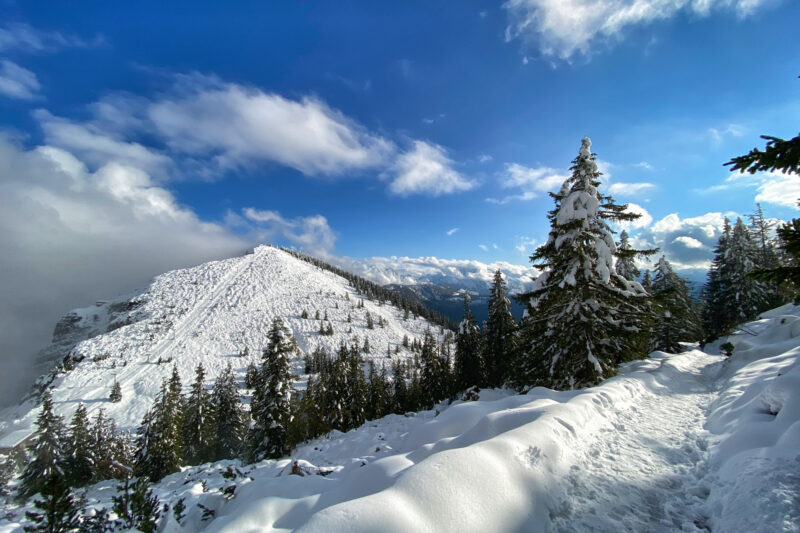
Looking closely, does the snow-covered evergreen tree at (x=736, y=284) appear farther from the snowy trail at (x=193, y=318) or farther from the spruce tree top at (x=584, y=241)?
the snowy trail at (x=193, y=318)

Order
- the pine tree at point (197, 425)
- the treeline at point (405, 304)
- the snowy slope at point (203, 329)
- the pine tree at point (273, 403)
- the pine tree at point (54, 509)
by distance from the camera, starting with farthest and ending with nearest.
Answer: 1. the treeline at point (405, 304)
2. the snowy slope at point (203, 329)
3. the pine tree at point (197, 425)
4. the pine tree at point (273, 403)
5. the pine tree at point (54, 509)

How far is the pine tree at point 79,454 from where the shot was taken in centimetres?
2875

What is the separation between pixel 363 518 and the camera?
3.31m

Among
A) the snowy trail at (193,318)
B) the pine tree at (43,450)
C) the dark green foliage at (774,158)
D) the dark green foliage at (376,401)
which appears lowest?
the dark green foliage at (376,401)

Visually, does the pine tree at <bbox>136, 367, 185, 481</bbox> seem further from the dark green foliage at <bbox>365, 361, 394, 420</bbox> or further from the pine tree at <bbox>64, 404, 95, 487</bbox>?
the dark green foliage at <bbox>365, 361, 394, 420</bbox>

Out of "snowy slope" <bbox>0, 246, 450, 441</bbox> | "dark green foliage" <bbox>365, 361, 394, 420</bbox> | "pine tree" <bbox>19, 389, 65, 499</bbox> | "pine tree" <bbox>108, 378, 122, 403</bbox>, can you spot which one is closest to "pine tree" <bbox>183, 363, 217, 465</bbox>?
"pine tree" <bbox>19, 389, 65, 499</bbox>

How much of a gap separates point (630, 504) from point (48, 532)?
29.6ft

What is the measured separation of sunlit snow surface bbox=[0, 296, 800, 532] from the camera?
3479 millimetres

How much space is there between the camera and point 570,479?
473 centimetres

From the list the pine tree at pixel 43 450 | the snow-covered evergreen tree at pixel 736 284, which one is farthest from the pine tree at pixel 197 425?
the snow-covered evergreen tree at pixel 736 284

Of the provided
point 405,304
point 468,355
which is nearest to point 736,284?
point 468,355

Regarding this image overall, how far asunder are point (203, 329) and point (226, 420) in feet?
321

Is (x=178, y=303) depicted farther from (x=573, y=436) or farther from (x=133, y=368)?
(x=573, y=436)

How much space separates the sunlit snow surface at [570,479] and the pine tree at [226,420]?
34.5 metres
